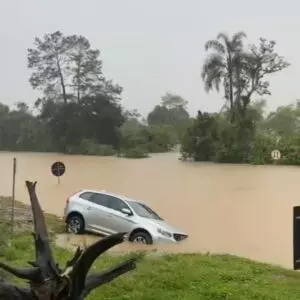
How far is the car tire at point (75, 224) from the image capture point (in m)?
19.0

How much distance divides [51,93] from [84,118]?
4672mm

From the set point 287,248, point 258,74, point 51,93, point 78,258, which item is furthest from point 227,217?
point 51,93

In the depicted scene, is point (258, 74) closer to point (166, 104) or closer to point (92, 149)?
point (92, 149)

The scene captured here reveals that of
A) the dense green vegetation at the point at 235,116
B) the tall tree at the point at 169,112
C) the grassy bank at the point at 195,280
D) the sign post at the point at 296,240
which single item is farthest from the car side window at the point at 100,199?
the tall tree at the point at 169,112

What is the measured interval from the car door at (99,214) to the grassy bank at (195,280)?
19.6ft

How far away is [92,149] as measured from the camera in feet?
205

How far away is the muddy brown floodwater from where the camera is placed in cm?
1903

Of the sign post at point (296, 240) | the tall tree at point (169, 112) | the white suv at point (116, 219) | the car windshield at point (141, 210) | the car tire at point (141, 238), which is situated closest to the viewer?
the sign post at point (296, 240)

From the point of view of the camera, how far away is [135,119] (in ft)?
264

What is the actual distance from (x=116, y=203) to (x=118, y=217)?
0.64m

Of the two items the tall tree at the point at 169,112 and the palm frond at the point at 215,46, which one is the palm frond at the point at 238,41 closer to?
the palm frond at the point at 215,46

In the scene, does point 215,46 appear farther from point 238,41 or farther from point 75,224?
point 75,224

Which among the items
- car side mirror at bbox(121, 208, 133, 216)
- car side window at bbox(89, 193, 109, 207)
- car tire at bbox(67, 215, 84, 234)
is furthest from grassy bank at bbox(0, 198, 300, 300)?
car tire at bbox(67, 215, 84, 234)

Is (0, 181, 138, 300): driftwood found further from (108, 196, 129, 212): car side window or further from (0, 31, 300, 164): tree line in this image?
(0, 31, 300, 164): tree line
